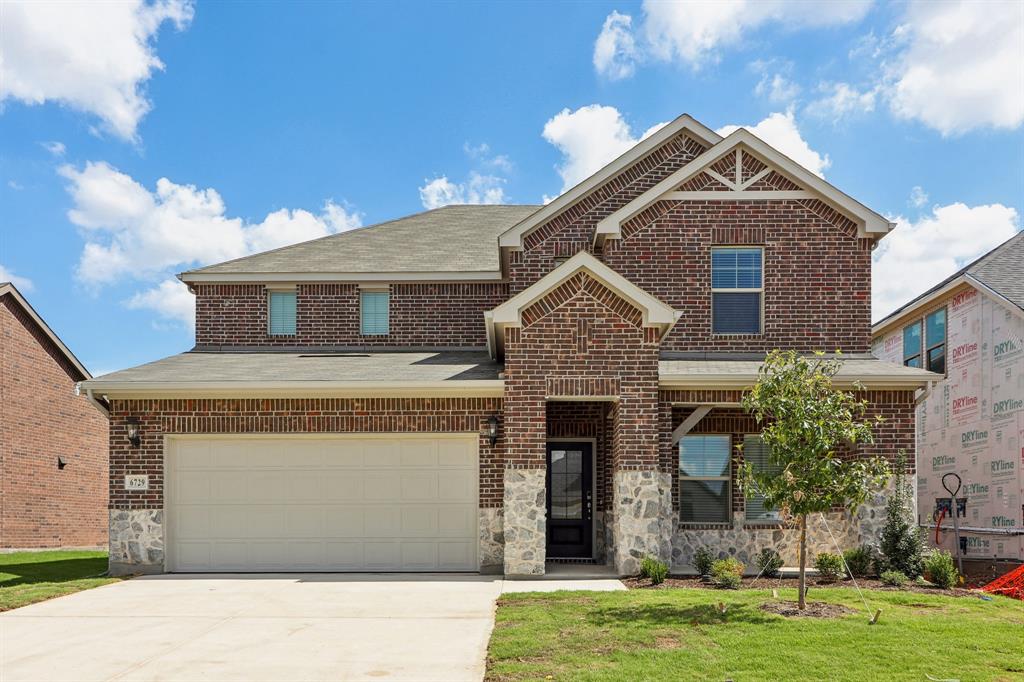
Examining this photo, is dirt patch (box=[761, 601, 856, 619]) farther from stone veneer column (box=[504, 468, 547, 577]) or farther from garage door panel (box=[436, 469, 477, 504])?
garage door panel (box=[436, 469, 477, 504])

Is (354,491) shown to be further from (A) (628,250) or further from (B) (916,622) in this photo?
(B) (916,622)

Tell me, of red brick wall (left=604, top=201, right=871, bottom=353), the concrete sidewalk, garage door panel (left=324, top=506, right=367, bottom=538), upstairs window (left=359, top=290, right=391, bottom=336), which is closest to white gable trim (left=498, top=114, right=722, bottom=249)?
red brick wall (left=604, top=201, right=871, bottom=353)

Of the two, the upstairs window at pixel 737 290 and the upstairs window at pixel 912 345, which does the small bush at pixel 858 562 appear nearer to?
the upstairs window at pixel 737 290

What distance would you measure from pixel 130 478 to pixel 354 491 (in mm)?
3853

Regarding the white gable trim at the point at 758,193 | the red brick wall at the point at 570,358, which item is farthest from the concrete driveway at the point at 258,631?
the white gable trim at the point at 758,193

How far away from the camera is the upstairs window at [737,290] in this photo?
16.3 metres

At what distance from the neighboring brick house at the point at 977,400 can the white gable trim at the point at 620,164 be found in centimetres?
680

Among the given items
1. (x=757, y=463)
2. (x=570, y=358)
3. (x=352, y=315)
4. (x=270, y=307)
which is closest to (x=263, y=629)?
(x=570, y=358)

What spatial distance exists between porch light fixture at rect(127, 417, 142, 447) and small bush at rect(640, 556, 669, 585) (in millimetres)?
8756

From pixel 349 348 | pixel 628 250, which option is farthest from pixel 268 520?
pixel 628 250

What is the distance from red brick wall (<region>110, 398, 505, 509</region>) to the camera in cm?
1464

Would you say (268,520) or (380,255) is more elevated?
(380,255)

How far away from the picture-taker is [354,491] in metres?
14.9

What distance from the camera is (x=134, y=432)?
48.1ft
